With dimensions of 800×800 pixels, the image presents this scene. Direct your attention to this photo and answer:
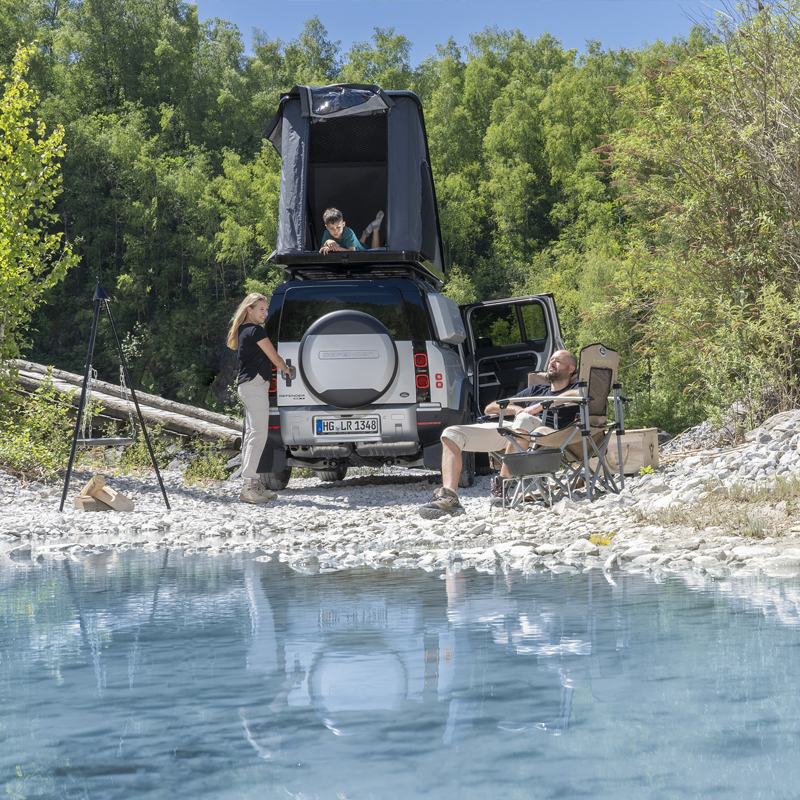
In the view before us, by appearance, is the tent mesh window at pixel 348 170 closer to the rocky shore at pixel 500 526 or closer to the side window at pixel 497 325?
the side window at pixel 497 325

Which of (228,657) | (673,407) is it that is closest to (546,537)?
(228,657)

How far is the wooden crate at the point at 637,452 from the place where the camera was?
29.6 ft

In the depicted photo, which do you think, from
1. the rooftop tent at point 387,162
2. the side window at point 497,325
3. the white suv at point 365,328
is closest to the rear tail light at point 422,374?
A: the white suv at point 365,328

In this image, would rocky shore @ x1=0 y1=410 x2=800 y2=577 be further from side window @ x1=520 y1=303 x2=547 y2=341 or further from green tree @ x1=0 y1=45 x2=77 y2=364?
side window @ x1=520 y1=303 x2=547 y2=341

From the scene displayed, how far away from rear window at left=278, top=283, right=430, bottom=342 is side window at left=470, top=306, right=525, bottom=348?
94.7 inches

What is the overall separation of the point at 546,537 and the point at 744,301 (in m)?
5.37

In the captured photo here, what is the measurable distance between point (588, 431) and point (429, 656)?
433 cm

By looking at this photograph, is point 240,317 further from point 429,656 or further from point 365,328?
point 429,656

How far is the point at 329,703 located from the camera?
2824 mm

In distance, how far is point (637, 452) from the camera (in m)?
9.08

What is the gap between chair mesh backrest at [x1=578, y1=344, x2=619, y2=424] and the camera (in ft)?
25.6

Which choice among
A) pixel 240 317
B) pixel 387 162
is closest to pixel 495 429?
pixel 240 317

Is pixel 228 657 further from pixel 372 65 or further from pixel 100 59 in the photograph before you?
pixel 100 59

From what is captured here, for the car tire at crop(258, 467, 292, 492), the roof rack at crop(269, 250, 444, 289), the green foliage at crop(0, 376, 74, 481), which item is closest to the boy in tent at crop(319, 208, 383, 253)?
the roof rack at crop(269, 250, 444, 289)
